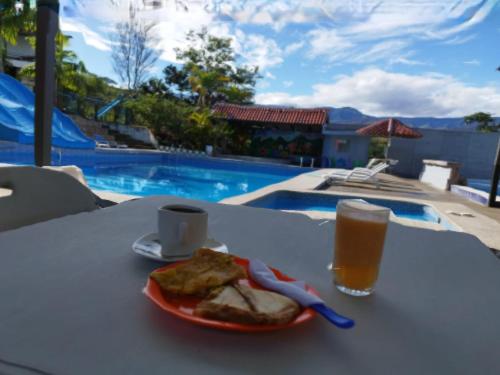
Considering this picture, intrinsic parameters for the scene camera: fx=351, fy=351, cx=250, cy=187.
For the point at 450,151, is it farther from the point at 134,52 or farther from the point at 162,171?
the point at 134,52

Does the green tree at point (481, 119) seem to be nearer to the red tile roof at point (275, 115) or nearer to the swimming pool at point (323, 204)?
the red tile roof at point (275, 115)

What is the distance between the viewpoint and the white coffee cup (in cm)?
71

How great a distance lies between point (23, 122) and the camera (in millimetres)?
6617

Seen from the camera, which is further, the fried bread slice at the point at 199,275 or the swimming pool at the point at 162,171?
the swimming pool at the point at 162,171

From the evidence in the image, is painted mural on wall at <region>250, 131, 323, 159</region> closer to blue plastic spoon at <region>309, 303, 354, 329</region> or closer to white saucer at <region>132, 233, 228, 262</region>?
white saucer at <region>132, 233, 228, 262</region>

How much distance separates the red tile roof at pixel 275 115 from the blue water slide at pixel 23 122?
1027 cm

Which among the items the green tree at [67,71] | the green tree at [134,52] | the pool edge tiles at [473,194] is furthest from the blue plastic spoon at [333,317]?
the green tree at [134,52]

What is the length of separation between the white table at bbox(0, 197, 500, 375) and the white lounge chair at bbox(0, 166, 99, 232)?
0.52 metres

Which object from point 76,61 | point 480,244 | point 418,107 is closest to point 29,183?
point 480,244

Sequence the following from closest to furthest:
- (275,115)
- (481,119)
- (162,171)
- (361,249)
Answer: (361,249), (162,171), (275,115), (481,119)

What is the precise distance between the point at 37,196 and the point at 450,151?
14.3 metres

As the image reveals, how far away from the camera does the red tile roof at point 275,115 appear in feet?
53.6

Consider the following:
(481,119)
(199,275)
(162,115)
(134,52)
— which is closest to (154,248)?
(199,275)

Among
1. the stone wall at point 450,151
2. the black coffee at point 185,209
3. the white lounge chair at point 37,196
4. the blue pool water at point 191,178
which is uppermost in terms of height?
the stone wall at point 450,151
